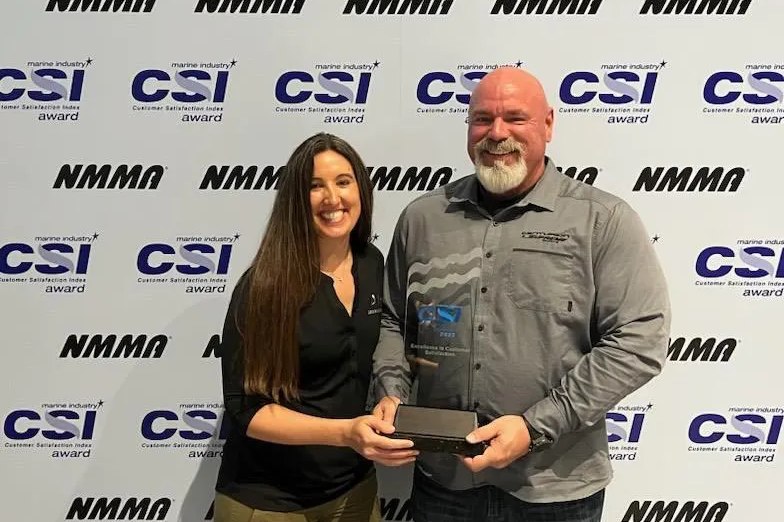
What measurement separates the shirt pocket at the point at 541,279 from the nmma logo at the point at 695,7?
0.98 metres

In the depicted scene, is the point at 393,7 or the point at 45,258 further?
the point at 45,258

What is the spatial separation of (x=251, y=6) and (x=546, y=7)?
890mm

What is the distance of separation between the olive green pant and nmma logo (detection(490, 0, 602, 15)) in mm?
1392

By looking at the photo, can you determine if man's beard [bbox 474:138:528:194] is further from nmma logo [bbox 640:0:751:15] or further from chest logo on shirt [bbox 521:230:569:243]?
nmma logo [bbox 640:0:751:15]

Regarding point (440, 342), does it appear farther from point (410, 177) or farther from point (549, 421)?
point (410, 177)

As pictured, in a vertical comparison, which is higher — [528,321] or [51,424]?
[528,321]

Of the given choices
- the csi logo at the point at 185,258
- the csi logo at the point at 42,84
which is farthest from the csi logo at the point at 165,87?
the csi logo at the point at 185,258

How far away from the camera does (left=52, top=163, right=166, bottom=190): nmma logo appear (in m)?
1.90

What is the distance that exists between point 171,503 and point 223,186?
107cm

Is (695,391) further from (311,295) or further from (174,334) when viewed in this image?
(174,334)

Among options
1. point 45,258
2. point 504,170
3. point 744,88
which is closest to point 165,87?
point 45,258

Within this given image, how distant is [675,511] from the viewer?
77.9 inches

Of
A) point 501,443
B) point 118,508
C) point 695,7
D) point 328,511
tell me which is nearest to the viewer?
point 501,443

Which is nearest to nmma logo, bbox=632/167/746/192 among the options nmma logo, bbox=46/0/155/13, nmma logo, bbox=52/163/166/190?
nmma logo, bbox=52/163/166/190
